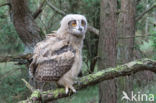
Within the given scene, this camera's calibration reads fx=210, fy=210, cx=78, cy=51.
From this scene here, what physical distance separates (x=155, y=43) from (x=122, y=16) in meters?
1.53

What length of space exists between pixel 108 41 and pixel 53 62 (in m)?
2.49

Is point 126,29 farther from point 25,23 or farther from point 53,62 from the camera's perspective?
point 53,62

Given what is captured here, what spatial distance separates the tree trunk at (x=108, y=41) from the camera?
17.9 ft

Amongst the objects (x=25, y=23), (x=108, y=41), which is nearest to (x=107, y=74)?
(x=108, y=41)

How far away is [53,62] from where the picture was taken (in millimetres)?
3322

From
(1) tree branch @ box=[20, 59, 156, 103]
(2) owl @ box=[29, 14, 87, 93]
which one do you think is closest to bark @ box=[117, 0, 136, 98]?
(1) tree branch @ box=[20, 59, 156, 103]

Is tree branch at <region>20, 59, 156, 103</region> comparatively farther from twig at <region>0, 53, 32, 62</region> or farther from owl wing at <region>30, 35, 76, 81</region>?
twig at <region>0, 53, 32, 62</region>

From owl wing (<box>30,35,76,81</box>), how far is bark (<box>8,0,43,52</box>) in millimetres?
2132

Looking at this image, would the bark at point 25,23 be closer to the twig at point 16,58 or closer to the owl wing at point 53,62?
the twig at point 16,58

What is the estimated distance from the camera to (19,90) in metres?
6.75

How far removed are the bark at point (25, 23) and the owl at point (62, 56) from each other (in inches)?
75.8

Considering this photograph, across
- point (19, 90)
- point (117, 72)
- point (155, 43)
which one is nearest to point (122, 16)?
point (155, 43)

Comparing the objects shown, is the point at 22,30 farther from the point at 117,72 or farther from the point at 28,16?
Result: the point at 117,72

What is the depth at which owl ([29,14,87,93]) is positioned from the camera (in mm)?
3299
